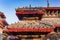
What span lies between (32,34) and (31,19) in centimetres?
258

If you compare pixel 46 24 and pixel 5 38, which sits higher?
pixel 46 24

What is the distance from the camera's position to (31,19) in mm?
21875

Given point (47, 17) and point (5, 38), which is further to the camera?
point (5, 38)

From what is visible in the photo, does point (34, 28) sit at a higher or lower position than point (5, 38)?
higher

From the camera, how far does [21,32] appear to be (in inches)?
765

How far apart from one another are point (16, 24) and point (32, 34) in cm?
197

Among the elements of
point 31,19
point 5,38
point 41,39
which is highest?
point 31,19

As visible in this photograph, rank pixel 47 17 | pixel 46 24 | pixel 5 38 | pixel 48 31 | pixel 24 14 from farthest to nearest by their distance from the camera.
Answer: pixel 5 38 < pixel 47 17 < pixel 24 14 < pixel 46 24 < pixel 48 31

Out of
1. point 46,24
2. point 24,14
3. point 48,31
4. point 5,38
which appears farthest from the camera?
point 5,38

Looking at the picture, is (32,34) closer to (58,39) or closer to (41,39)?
(41,39)

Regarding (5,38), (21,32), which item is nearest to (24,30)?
(21,32)

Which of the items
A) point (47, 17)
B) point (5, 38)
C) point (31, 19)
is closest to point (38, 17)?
point (31, 19)

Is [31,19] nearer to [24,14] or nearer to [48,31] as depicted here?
[24,14]

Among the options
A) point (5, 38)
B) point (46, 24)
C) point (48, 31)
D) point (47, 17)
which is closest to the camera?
point (48, 31)
